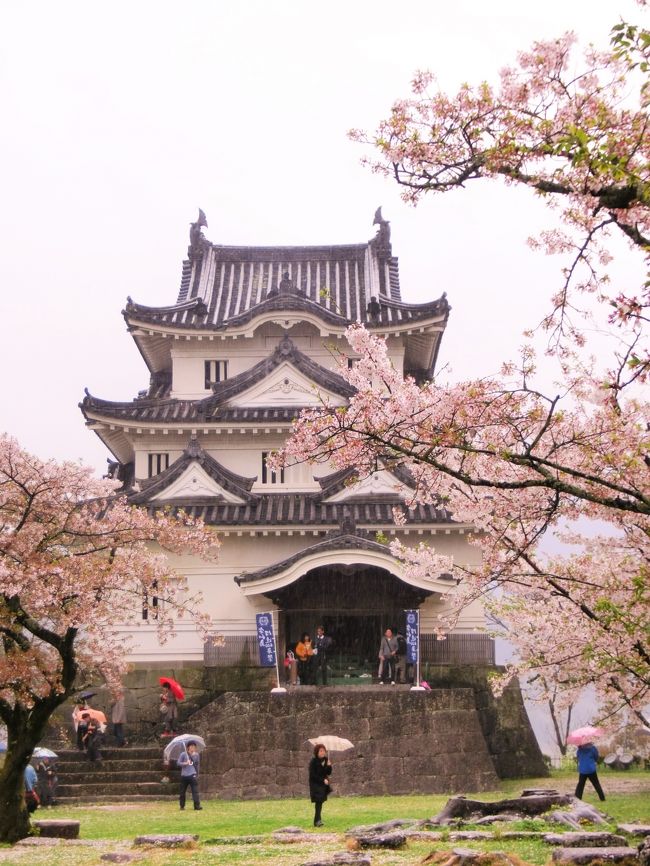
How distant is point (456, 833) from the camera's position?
14.6 meters

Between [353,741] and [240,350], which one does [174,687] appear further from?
[240,350]

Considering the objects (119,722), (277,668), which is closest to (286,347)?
(277,668)

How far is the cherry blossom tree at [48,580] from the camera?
15727 mm

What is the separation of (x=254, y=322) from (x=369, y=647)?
1018cm

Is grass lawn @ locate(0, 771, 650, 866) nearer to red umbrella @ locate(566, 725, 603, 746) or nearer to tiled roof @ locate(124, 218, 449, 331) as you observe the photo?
red umbrella @ locate(566, 725, 603, 746)

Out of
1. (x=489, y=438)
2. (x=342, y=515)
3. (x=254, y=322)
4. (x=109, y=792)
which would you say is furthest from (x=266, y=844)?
(x=254, y=322)

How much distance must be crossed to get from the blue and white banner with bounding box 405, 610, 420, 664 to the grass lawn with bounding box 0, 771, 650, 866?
370cm

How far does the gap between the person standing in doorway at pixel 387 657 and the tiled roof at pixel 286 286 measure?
9617 millimetres

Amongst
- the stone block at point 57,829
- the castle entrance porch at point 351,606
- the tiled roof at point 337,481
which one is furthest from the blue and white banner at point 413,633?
the stone block at point 57,829

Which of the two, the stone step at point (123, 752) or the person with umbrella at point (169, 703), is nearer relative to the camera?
the stone step at point (123, 752)

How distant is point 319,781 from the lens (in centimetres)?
1786

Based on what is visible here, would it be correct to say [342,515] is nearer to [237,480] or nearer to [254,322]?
[237,480]

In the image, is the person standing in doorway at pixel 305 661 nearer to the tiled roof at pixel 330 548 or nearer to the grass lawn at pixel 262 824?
the tiled roof at pixel 330 548

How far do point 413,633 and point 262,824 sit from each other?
32.2ft
